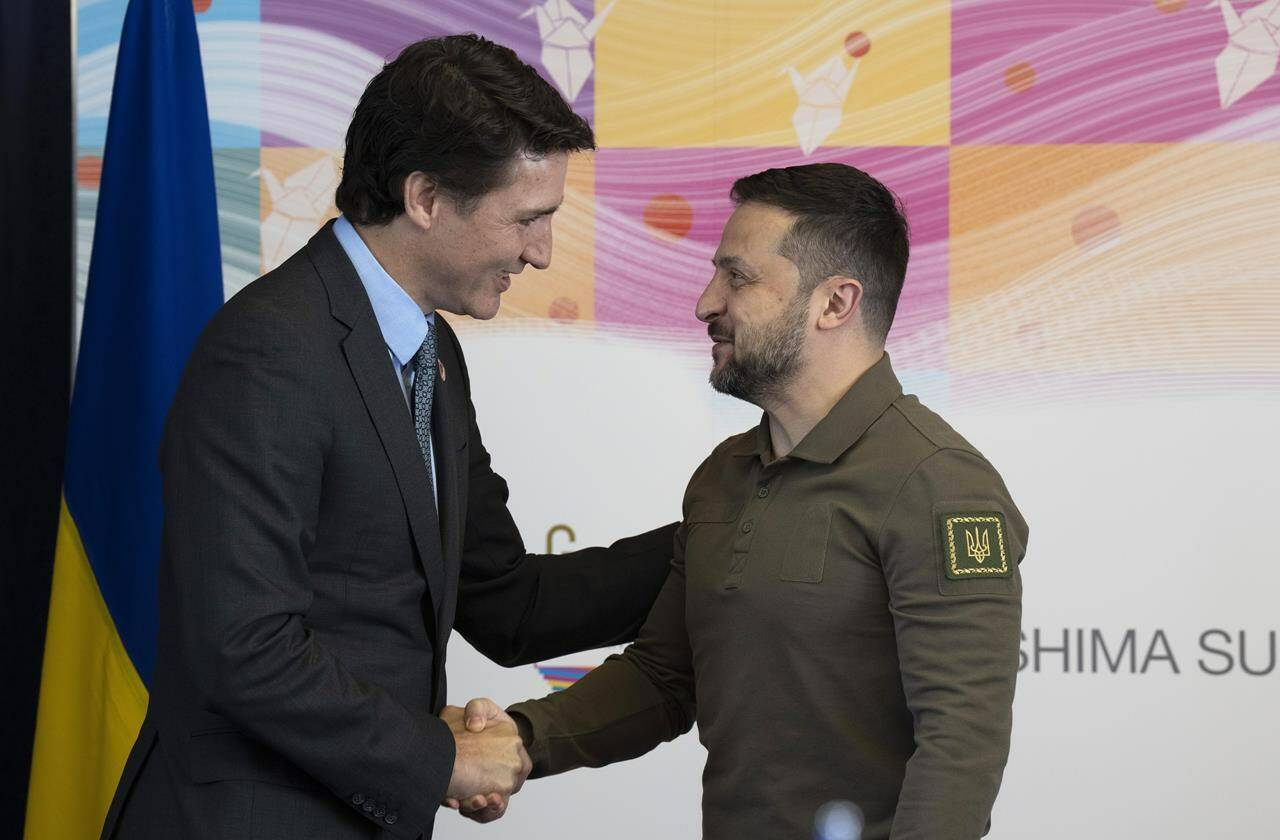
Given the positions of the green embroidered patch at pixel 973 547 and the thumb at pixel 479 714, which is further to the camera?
the thumb at pixel 479 714

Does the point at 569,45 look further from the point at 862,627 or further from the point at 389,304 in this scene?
the point at 862,627

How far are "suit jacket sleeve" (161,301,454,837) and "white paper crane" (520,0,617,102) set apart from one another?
168 centimetres

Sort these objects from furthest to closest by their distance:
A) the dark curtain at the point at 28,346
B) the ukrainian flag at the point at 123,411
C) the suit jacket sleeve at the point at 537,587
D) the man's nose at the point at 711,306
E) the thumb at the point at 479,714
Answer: the dark curtain at the point at 28,346 → the ukrainian flag at the point at 123,411 → the suit jacket sleeve at the point at 537,587 → the thumb at the point at 479,714 → the man's nose at the point at 711,306

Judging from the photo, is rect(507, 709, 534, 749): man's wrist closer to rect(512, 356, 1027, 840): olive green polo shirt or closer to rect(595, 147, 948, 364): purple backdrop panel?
rect(512, 356, 1027, 840): olive green polo shirt

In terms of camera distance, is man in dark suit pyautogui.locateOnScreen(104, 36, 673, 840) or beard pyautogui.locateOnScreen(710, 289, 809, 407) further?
beard pyautogui.locateOnScreen(710, 289, 809, 407)

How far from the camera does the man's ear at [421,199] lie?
178 centimetres

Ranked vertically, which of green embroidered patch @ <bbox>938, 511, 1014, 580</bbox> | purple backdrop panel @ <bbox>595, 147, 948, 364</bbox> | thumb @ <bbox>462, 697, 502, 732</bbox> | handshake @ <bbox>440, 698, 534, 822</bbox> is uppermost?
purple backdrop panel @ <bbox>595, 147, 948, 364</bbox>

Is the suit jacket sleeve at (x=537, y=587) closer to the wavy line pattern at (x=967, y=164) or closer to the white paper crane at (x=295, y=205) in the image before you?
the wavy line pattern at (x=967, y=164)

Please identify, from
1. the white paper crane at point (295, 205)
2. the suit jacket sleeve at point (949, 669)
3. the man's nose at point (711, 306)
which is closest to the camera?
the suit jacket sleeve at point (949, 669)

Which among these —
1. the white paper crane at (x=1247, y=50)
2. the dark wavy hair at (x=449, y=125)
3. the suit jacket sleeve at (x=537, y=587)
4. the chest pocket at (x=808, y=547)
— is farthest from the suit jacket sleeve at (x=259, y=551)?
the white paper crane at (x=1247, y=50)

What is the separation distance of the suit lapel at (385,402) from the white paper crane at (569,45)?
1538 mm

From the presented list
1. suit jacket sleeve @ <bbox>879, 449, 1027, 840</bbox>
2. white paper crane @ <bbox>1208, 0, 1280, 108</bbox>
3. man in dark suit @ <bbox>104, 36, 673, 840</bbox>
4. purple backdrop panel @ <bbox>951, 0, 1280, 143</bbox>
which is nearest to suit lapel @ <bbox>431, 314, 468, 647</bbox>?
man in dark suit @ <bbox>104, 36, 673, 840</bbox>

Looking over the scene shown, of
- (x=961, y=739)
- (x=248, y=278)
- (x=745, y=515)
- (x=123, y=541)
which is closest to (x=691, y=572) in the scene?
(x=745, y=515)

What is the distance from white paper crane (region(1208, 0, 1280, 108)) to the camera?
3.01m
